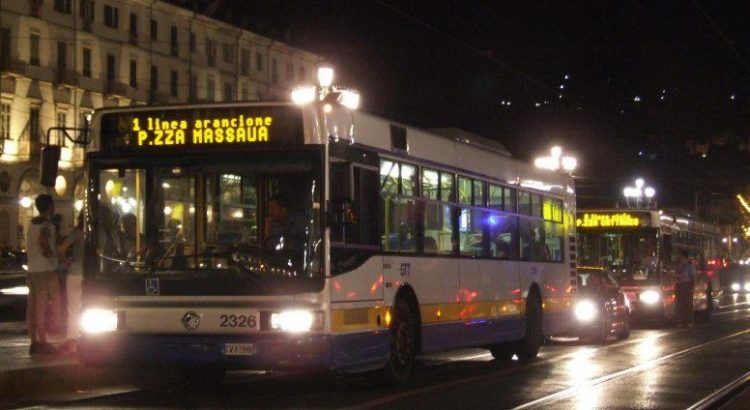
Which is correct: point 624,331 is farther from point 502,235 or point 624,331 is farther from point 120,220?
point 120,220

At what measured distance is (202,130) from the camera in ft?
38.6

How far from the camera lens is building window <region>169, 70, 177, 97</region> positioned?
72256 mm

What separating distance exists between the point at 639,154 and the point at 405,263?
46841 mm

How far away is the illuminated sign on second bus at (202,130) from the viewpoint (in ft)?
38.0

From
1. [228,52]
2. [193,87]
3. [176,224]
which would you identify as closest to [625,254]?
[176,224]

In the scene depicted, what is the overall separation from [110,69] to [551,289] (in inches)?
2043

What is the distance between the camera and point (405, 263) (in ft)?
43.3

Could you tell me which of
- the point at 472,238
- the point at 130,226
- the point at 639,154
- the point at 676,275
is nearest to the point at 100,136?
the point at 130,226

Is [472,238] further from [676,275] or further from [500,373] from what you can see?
[676,275]

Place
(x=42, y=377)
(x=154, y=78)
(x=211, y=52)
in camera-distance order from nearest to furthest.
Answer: (x=42, y=377)
(x=154, y=78)
(x=211, y=52)

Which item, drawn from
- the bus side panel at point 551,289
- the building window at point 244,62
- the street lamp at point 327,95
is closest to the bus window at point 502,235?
the bus side panel at point 551,289

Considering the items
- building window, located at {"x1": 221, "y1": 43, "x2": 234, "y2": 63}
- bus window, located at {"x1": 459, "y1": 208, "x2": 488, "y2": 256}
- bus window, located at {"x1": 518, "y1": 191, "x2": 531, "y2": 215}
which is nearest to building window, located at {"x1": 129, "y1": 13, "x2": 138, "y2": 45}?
building window, located at {"x1": 221, "y1": 43, "x2": 234, "y2": 63}

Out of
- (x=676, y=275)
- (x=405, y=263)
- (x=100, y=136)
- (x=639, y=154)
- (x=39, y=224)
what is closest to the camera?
(x=100, y=136)

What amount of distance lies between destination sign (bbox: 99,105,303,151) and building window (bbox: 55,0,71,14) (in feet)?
174
